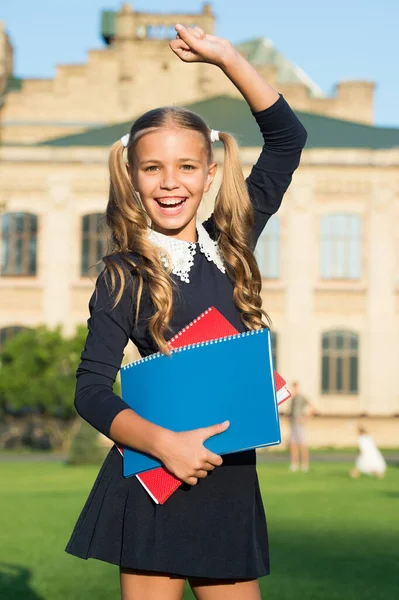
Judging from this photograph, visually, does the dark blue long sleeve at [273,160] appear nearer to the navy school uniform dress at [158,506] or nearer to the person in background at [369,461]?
the navy school uniform dress at [158,506]

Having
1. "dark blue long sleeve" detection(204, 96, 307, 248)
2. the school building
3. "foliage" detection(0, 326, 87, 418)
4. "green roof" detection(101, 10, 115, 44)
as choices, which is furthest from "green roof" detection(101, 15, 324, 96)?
"dark blue long sleeve" detection(204, 96, 307, 248)

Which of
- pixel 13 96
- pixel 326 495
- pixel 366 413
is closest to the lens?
pixel 326 495

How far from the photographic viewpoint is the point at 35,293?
135 feet

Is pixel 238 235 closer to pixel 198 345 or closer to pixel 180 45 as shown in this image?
pixel 198 345

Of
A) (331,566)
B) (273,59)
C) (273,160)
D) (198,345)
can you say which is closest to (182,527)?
(198,345)

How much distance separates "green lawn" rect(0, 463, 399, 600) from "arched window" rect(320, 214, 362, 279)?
2001 cm

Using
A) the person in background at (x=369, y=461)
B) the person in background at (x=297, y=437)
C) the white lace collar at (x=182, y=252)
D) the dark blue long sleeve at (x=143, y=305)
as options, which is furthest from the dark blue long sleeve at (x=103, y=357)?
the person in background at (x=297, y=437)

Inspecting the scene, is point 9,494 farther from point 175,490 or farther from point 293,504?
point 175,490

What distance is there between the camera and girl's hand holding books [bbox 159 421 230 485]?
3.28m

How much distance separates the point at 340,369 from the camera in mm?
40281

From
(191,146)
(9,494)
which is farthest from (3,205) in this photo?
(191,146)

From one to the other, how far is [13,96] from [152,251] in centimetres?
4965

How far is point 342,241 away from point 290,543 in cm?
2950

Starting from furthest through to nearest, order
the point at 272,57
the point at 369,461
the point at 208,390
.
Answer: the point at 272,57, the point at 369,461, the point at 208,390
